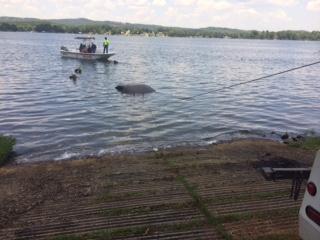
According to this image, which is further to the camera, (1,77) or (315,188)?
(1,77)

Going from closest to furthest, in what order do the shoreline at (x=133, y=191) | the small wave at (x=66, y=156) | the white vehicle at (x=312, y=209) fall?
the white vehicle at (x=312, y=209) → the shoreline at (x=133, y=191) → the small wave at (x=66, y=156)

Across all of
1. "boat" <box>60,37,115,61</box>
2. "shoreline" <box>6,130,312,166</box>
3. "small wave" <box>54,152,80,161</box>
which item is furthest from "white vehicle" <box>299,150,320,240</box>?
"boat" <box>60,37,115,61</box>

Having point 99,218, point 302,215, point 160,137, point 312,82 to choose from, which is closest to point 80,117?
point 160,137

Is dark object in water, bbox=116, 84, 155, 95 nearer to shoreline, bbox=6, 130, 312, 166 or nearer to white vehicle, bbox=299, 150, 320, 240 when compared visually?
shoreline, bbox=6, 130, 312, 166

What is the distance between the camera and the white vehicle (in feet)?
19.6

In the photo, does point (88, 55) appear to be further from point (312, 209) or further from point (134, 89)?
point (312, 209)

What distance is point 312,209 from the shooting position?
6066mm

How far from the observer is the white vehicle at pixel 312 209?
598 centimetres

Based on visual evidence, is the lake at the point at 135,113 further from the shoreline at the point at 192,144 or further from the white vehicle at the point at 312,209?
the white vehicle at the point at 312,209

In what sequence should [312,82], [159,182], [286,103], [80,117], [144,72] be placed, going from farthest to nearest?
[144,72] → [312,82] → [286,103] → [80,117] → [159,182]

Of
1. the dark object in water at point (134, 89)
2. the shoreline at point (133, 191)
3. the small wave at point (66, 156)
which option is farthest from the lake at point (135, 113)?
the shoreline at point (133, 191)

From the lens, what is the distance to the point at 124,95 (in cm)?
3344

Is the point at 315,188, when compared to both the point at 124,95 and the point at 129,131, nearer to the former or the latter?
the point at 129,131

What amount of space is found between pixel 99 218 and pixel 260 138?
12752 mm
